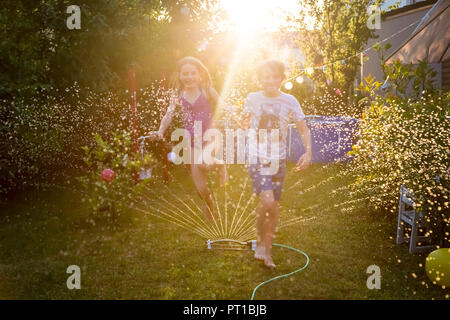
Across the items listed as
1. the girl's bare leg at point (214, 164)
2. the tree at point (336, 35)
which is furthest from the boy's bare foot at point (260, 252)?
the tree at point (336, 35)

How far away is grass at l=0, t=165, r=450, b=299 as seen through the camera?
3.92 m

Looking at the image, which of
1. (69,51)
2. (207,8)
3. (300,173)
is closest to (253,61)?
(207,8)

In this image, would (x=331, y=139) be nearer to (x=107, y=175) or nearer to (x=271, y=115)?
(x=107, y=175)

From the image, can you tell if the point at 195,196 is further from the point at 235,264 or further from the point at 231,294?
the point at 231,294

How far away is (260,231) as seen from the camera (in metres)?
4.56

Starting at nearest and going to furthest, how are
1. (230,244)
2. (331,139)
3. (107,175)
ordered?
(230,244), (107,175), (331,139)

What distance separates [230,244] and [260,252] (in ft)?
1.83

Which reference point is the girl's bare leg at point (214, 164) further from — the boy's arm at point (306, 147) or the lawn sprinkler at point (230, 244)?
the boy's arm at point (306, 147)

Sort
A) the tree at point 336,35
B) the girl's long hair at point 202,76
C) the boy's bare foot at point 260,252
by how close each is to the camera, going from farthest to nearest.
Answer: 1. the tree at point 336,35
2. the girl's long hair at point 202,76
3. the boy's bare foot at point 260,252

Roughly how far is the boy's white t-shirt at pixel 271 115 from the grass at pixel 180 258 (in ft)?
3.83

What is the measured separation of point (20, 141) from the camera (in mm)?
6672

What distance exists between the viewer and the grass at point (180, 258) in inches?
154

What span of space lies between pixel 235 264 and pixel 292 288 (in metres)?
0.74

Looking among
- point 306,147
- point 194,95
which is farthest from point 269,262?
point 194,95
